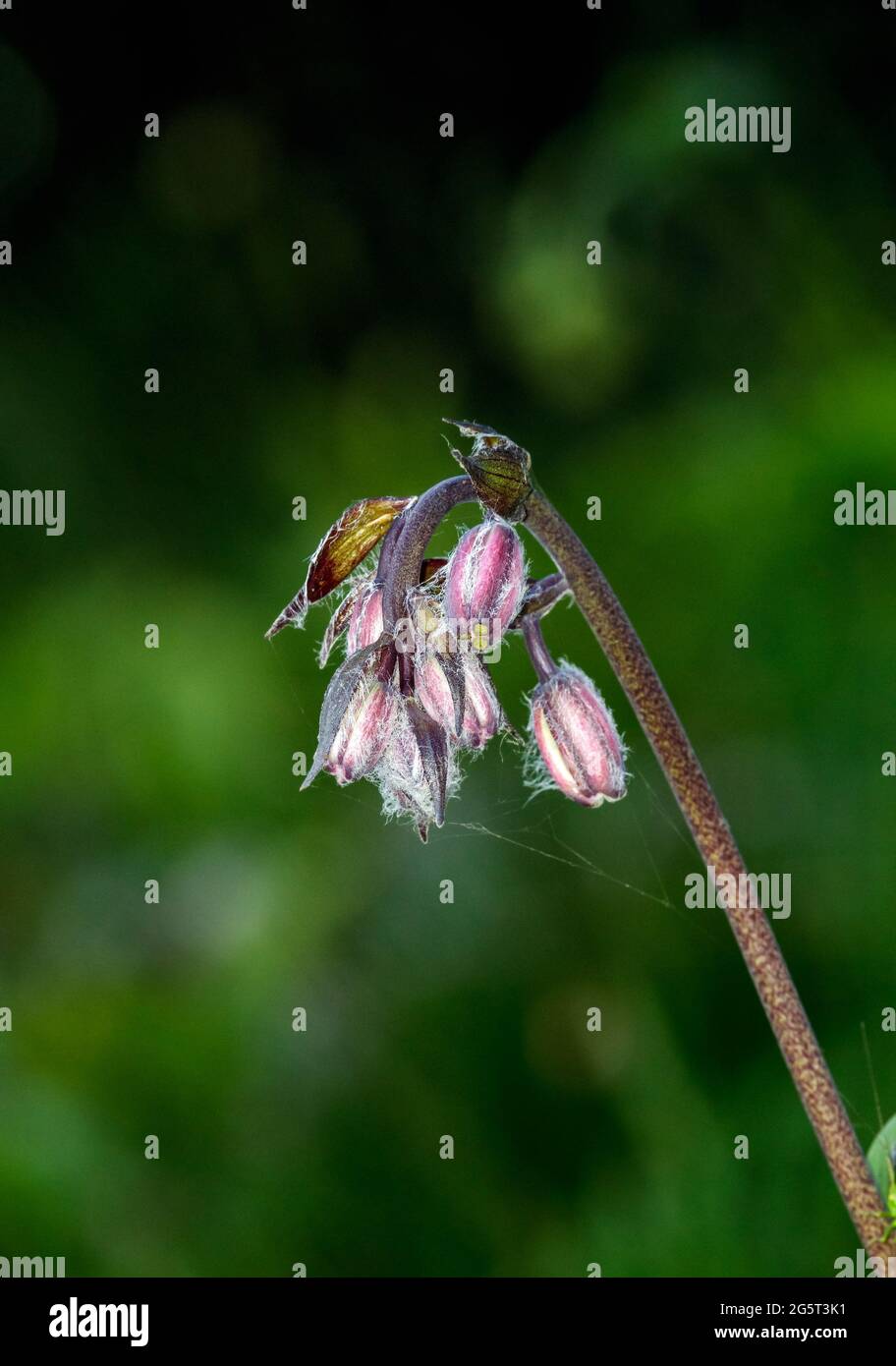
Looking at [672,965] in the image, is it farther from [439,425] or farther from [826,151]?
[826,151]

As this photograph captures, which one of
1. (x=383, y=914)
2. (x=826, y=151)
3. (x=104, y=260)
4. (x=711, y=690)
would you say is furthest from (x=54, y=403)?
(x=826, y=151)

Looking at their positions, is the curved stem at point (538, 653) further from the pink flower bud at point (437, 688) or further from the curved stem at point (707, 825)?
the pink flower bud at point (437, 688)

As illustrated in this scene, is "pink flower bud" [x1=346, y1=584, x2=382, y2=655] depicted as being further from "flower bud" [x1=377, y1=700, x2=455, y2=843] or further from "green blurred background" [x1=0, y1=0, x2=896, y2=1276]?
"green blurred background" [x1=0, y1=0, x2=896, y2=1276]

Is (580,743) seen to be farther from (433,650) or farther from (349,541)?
(349,541)

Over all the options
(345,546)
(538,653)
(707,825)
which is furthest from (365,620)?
(707,825)

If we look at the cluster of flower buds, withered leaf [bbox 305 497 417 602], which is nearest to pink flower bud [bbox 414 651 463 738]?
the cluster of flower buds

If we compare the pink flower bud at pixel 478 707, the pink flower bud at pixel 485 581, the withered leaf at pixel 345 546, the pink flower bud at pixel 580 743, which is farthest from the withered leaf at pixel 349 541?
the pink flower bud at pixel 580 743

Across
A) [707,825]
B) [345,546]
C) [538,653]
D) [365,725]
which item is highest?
[345,546]
